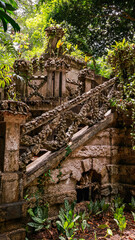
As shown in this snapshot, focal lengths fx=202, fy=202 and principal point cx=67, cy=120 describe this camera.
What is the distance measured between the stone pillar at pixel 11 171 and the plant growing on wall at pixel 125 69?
3386 millimetres

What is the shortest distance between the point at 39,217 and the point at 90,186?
6.49 feet

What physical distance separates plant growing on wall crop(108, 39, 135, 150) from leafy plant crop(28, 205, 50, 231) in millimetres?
3320

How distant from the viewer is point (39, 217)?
4.21 metres

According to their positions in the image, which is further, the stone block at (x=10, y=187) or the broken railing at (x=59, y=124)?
the broken railing at (x=59, y=124)

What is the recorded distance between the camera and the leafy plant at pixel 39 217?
407cm

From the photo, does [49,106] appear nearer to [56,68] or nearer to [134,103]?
[56,68]

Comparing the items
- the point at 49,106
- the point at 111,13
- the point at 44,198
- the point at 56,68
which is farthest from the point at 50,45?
the point at 44,198

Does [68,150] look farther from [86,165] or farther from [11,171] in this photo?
[11,171]

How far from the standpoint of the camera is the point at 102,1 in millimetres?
13250

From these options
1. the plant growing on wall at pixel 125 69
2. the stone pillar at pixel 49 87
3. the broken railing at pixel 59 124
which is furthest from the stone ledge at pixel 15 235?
the stone pillar at pixel 49 87

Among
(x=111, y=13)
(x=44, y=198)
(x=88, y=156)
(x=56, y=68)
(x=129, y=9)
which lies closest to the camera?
(x=44, y=198)

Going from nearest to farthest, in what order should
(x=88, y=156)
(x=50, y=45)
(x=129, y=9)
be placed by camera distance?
(x=88, y=156) → (x=50, y=45) → (x=129, y=9)

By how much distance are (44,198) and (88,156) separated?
1680 mm

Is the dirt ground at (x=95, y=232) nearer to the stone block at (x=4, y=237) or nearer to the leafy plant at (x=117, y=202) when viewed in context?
the leafy plant at (x=117, y=202)
